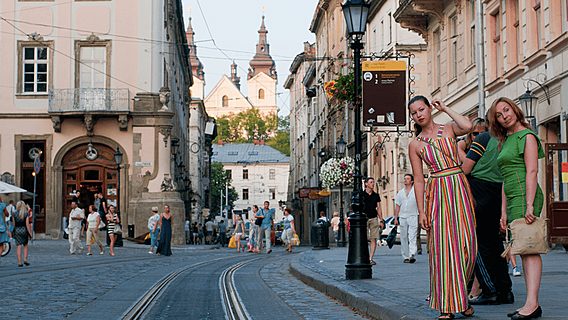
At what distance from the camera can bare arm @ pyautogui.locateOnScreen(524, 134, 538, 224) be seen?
8.09m

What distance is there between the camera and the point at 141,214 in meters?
45.8

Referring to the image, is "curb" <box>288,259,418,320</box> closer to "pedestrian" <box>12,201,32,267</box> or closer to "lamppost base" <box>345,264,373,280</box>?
"lamppost base" <box>345,264,373,280</box>

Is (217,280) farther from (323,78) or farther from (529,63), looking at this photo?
(323,78)

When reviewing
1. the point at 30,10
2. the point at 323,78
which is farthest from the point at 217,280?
the point at 323,78

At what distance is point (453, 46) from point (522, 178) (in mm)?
25172

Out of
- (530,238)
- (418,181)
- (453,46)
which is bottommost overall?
(530,238)

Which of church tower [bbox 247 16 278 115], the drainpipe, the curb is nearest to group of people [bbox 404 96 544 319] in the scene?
the curb

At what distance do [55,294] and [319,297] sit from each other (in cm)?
378

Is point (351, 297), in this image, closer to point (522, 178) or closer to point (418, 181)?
point (418, 181)

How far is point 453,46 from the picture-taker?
32844 millimetres

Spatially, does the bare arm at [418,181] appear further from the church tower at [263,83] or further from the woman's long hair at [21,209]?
the church tower at [263,83]

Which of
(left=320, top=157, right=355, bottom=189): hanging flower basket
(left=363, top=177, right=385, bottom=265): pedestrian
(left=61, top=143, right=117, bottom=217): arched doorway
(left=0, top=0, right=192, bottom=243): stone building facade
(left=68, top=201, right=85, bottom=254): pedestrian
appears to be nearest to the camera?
(left=363, top=177, right=385, bottom=265): pedestrian

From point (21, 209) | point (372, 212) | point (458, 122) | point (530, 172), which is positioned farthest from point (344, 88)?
point (530, 172)

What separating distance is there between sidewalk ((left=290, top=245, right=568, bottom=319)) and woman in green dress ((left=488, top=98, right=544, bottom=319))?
432mm
